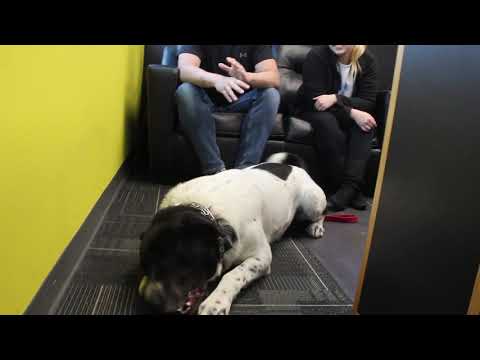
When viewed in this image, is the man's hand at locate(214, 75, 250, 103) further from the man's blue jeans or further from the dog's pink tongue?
the dog's pink tongue

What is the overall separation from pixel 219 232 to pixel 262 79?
5.10ft

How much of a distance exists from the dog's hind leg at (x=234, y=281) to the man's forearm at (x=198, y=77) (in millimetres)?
1305

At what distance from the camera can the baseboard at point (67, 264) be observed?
3.72 feet

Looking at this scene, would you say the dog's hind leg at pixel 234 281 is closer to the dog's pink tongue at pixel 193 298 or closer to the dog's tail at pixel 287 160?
the dog's pink tongue at pixel 193 298

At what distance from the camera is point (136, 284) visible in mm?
1373

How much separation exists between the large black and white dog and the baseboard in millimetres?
269

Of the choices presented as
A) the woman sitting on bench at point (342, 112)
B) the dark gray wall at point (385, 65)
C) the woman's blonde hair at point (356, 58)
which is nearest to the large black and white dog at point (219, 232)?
the woman sitting on bench at point (342, 112)

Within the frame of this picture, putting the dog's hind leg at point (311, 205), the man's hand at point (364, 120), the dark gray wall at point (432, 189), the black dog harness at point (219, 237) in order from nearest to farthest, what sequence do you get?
the dark gray wall at point (432, 189) → the black dog harness at point (219, 237) → the dog's hind leg at point (311, 205) → the man's hand at point (364, 120)

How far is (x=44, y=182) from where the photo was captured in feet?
3.68

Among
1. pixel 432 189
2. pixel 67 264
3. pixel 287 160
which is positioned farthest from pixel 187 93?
pixel 432 189

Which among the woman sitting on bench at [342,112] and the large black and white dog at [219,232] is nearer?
the large black and white dog at [219,232]

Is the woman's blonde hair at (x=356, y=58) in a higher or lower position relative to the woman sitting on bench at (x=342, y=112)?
higher

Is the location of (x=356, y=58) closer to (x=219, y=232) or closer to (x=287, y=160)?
(x=287, y=160)
